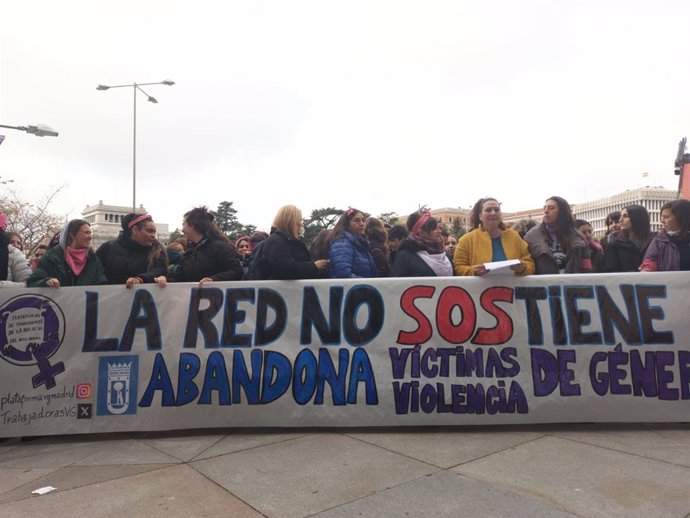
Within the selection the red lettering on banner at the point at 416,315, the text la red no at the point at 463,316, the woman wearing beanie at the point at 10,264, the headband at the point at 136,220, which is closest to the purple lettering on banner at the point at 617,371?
the text la red no at the point at 463,316

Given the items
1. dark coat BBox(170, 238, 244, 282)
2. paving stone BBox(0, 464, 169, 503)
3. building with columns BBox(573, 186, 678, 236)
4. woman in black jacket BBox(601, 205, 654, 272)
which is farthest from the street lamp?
building with columns BBox(573, 186, 678, 236)

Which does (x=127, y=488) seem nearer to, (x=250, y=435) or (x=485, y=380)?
(x=250, y=435)

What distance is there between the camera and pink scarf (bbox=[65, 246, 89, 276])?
4.27 meters

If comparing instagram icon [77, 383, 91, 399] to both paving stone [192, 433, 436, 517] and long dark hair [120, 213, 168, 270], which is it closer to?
long dark hair [120, 213, 168, 270]

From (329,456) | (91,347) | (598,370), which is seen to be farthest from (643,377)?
(91,347)

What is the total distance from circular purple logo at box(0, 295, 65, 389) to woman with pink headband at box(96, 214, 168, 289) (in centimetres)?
55

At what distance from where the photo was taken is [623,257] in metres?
4.59

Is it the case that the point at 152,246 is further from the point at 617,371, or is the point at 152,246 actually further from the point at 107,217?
the point at 107,217

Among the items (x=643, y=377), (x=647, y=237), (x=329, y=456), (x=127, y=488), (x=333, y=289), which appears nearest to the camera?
(x=127, y=488)

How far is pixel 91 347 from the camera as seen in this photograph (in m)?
4.02

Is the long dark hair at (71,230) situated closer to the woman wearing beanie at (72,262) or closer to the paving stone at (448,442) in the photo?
the woman wearing beanie at (72,262)

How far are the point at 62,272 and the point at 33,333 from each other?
1.76 feet

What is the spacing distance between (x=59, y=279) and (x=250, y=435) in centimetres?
205

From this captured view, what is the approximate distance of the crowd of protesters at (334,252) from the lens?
423 cm
